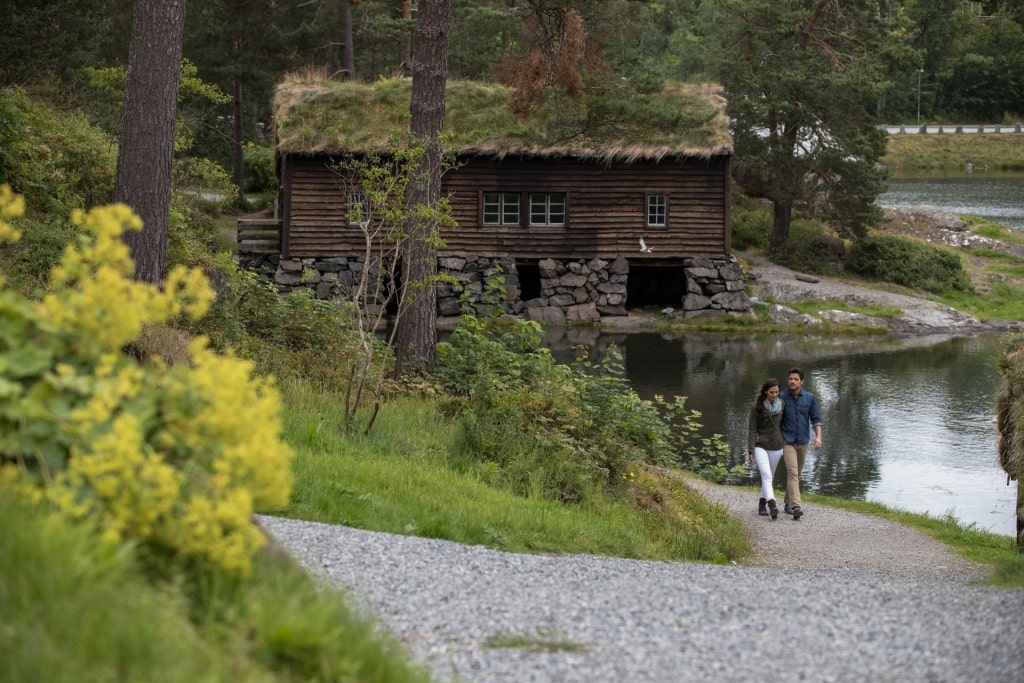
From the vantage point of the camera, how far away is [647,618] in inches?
240

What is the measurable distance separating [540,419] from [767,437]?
131 inches

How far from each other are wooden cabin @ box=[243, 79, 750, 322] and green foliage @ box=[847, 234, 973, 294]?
6.28m

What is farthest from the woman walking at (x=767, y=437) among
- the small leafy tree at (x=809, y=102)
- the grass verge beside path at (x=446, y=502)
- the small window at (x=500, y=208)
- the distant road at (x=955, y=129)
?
the distant road at (x=955, y=129)

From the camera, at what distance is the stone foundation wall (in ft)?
106

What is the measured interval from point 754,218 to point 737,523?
95.9 feet

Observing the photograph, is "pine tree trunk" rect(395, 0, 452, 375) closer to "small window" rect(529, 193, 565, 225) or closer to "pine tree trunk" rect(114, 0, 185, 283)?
"pine tree trunk" rect(114, 0, 185, 283)

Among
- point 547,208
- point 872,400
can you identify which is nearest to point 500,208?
point 547,208

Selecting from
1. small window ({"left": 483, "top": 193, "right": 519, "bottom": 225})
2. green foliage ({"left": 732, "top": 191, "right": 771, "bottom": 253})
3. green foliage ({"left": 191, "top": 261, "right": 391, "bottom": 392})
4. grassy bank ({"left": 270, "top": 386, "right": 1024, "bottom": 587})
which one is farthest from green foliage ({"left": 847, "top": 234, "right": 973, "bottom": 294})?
green foliage ({"left": 191, "top": 261, "right": 391, "bottom": 392})

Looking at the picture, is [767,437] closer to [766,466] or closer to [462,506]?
[766,466]

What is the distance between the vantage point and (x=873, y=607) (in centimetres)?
662

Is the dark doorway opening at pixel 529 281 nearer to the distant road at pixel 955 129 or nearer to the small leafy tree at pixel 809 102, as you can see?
the small leafy tree at pixel 809 102

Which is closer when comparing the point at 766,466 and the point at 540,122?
the point at 766,466

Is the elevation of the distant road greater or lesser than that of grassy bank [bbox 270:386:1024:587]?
greater

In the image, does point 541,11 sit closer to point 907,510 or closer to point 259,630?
point 907,510
